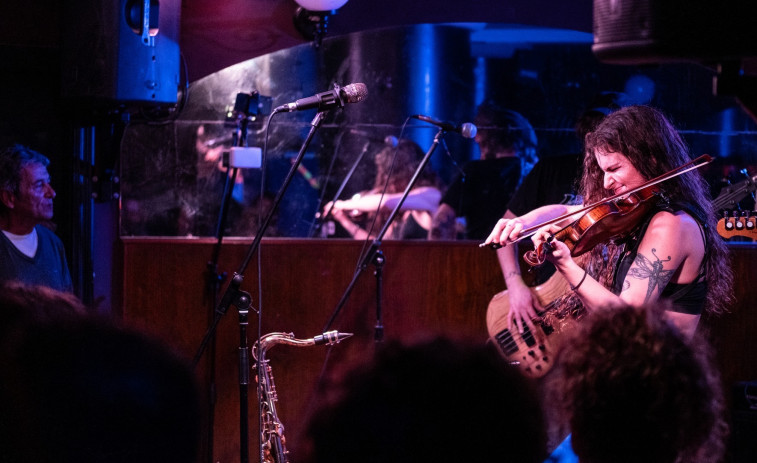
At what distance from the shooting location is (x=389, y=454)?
1.18 m

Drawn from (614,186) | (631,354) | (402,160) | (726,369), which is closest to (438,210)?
(402,160)

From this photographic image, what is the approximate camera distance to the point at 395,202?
19.3 ft

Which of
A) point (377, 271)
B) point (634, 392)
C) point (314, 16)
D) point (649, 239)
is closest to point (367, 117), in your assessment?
point (314, 16)

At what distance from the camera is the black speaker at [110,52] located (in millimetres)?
3918

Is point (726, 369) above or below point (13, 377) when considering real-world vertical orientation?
below

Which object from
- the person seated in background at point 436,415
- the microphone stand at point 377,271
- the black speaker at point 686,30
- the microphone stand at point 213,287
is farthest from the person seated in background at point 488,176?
the person seated in background at point 436,415

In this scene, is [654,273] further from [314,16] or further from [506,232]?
[314,16]

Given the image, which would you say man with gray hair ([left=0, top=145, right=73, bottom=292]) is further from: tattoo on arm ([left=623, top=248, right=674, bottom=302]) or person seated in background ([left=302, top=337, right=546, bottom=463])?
person seated in background ([left=302, top=337, right=546, bottom=463])

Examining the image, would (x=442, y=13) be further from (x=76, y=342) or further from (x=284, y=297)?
(x=76, y=342)

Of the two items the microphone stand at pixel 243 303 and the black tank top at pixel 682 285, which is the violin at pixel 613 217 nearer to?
the black tank top at pixel 682 285

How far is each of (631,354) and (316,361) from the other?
401cm

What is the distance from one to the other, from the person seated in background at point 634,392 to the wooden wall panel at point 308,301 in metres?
3.68

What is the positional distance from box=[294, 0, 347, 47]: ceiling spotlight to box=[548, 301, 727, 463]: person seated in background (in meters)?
3.91

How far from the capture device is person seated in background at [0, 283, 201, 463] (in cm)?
116
